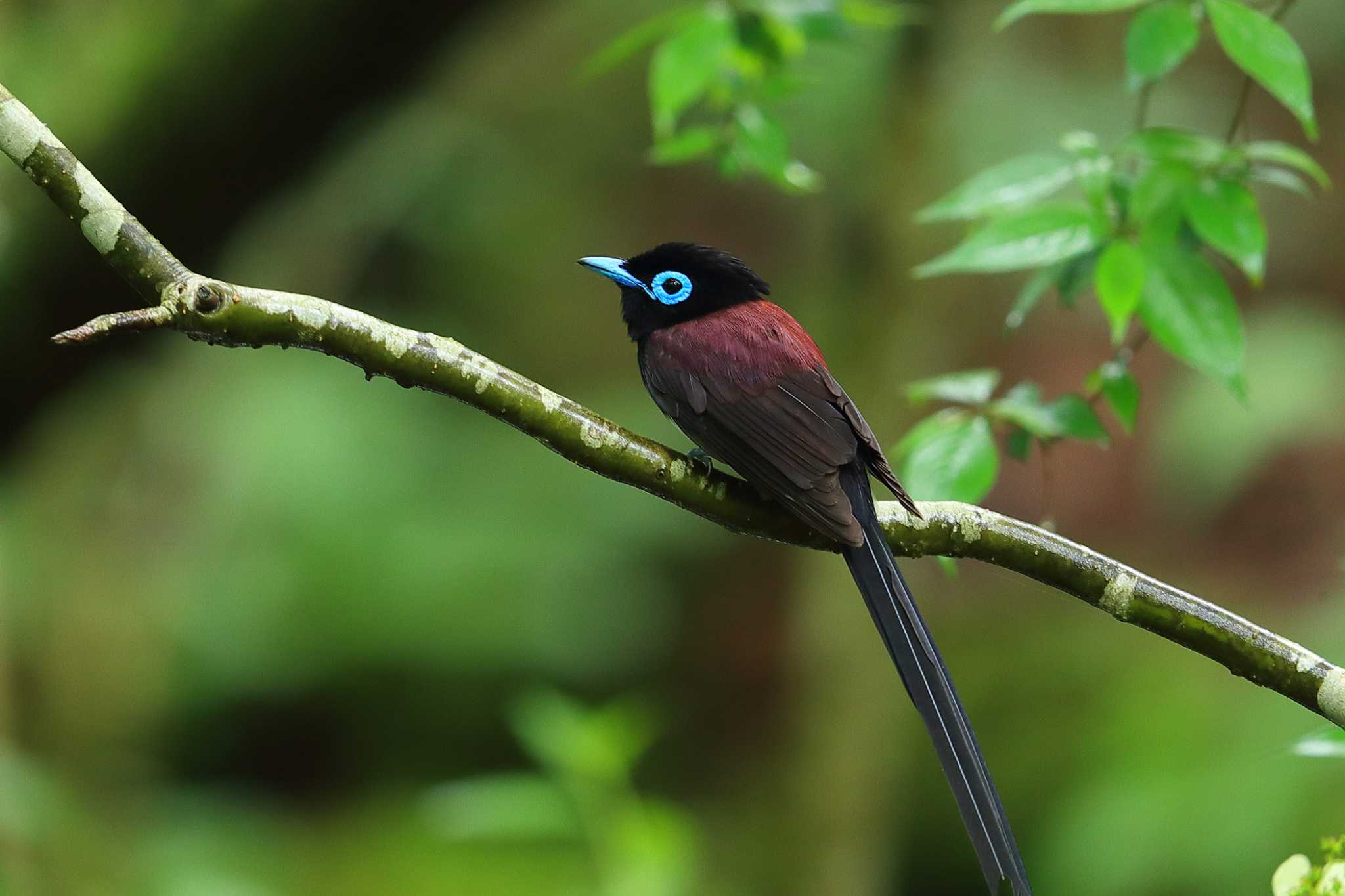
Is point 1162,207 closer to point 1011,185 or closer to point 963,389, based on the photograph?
point 1011,185

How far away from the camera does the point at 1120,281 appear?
6.18 feet

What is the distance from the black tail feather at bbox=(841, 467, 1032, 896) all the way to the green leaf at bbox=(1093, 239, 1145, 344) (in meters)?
0.46

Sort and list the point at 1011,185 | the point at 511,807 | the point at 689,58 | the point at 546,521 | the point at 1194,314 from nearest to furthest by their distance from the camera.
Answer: the point at 1194,314
the point at 1011,185
the point at 689,58
the point at 511,807
the point at 546,521

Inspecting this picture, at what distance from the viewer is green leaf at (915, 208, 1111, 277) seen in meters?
1.95

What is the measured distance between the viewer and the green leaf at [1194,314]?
6.28ft

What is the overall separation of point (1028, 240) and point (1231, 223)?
0.30m

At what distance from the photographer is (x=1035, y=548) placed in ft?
5.90

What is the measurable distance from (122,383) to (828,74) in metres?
3.38

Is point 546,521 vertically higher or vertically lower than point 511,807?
higher

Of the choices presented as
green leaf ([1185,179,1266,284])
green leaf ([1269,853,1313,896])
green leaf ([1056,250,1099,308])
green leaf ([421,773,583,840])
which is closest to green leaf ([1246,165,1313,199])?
green leaf ([1185,179,1266,284])

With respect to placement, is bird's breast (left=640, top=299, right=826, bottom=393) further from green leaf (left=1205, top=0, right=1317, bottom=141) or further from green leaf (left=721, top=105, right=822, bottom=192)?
green leaf (left=1205, top=0, right=1317, bottom=141)

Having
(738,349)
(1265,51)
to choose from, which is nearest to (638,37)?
(738,349)

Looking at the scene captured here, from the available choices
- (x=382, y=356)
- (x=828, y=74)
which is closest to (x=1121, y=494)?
(x=828, y=74)

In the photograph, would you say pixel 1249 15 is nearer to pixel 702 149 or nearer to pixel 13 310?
pixel 702 149
